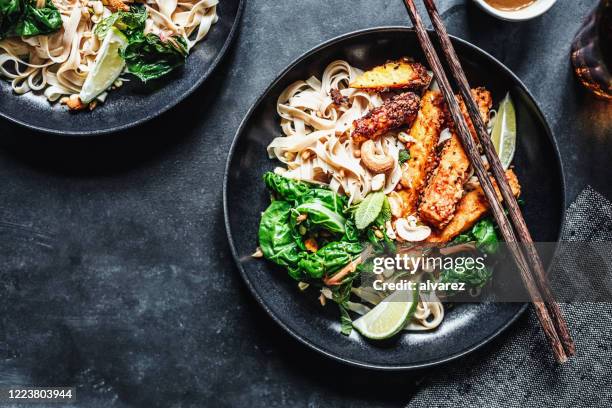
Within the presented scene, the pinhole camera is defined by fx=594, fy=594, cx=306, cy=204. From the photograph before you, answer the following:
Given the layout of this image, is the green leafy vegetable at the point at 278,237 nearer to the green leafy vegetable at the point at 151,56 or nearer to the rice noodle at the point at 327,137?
the rice noodle at the point at 327,137

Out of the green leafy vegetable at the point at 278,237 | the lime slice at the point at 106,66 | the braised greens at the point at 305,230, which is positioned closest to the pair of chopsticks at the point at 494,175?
the braised greens at the point at 305,230

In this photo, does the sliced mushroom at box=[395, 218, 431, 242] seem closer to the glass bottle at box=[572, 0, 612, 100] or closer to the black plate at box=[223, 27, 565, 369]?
the black plate at box=[223, 27, 565, 369]

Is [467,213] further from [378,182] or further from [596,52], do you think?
[596,52]

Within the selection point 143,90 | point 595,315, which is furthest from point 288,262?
point 595,315

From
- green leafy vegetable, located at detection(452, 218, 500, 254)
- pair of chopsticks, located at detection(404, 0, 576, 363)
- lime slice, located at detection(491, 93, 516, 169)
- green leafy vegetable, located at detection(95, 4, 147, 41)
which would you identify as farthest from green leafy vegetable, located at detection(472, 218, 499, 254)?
green leafy vegetable, located at detection(95, 4, 147, 41)

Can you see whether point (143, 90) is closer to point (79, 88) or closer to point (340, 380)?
point (79, 88)

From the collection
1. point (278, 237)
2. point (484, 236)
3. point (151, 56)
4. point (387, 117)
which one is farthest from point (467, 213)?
point (151, 56)
